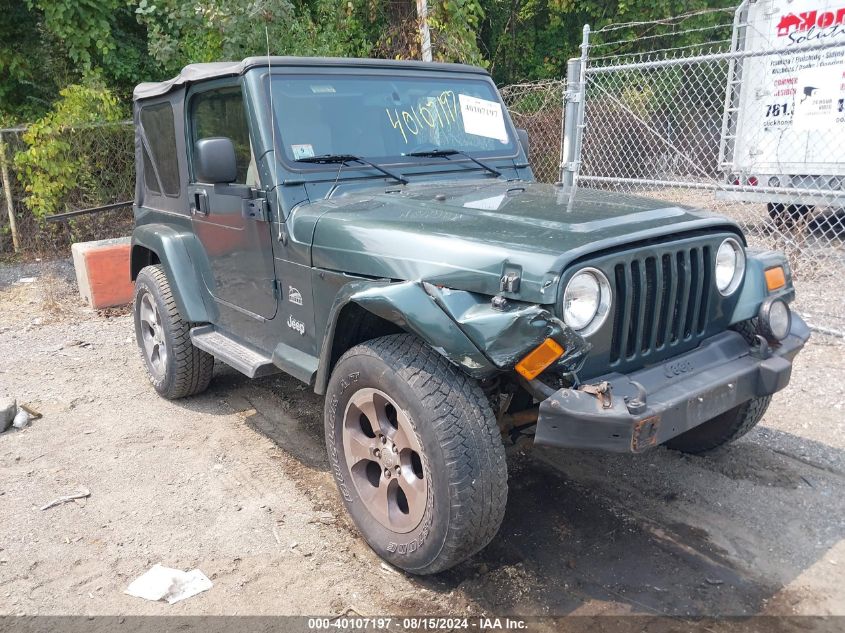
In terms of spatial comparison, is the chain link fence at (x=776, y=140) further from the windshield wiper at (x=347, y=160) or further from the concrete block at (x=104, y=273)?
the concrete block at (x=104, y=273)

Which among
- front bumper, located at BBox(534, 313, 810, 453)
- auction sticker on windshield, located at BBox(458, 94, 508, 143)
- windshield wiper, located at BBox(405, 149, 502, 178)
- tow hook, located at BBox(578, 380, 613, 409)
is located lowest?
front bumper, located at BBox(534, 313, 810, 453)

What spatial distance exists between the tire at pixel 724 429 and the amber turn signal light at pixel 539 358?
1429 mm

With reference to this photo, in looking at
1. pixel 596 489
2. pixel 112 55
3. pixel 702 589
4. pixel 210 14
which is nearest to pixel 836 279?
pixel 596 489

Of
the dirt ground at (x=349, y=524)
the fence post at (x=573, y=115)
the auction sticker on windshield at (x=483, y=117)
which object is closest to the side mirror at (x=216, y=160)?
the auction sticker on windshield at (x=483, y=117)

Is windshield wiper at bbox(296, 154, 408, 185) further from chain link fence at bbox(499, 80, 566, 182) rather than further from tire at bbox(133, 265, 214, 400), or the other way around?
chain link fence at bbox(499, 80, 566, 182)

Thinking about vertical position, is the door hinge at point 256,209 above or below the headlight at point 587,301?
above

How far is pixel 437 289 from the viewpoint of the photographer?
260 cm

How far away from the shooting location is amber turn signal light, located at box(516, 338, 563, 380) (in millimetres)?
2381

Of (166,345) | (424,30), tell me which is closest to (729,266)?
(166,345)

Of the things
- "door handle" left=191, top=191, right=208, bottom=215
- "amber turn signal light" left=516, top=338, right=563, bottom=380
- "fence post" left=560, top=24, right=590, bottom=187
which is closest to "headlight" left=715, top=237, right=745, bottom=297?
"amber turn signal light" left=516, top=338, right=563, bottom=380

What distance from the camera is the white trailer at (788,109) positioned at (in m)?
7.31

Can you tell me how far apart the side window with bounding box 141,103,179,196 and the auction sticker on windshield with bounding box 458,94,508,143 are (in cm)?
176

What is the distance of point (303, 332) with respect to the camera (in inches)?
135

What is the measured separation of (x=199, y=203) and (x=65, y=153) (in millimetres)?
5516
